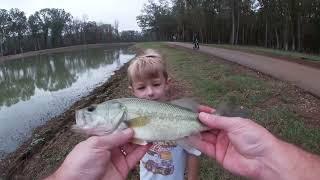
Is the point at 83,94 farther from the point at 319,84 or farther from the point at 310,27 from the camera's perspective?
the point at 310,27

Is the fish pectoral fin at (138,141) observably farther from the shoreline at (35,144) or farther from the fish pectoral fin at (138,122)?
the shoreline at (35,144)

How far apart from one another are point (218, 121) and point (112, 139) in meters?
0.75

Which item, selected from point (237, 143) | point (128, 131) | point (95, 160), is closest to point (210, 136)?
point (237, 143)

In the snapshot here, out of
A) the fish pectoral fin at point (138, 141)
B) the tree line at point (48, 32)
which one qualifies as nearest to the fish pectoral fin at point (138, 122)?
the fish pectoral fin at point (138, 141)

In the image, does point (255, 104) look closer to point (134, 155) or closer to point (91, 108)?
point (134, 155)

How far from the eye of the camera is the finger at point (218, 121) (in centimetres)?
286

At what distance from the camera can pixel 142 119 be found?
2.99 metres

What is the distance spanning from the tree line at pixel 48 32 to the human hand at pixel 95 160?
115757mm

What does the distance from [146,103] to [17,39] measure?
430 ft

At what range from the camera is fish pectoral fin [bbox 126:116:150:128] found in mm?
2959

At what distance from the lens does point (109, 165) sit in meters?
3.07

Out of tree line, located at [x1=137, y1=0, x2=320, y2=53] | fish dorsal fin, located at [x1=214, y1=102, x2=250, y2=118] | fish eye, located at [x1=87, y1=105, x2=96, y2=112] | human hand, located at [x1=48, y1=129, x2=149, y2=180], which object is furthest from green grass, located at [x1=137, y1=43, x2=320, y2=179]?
tree line, located at [x1=137, y1=0, x2=320, y2=53]

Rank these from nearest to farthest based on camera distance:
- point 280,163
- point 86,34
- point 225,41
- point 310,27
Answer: point 280,163
point 310,27
point 225,41
point 86,34

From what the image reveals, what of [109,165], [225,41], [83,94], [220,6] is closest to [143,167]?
[109,165]
